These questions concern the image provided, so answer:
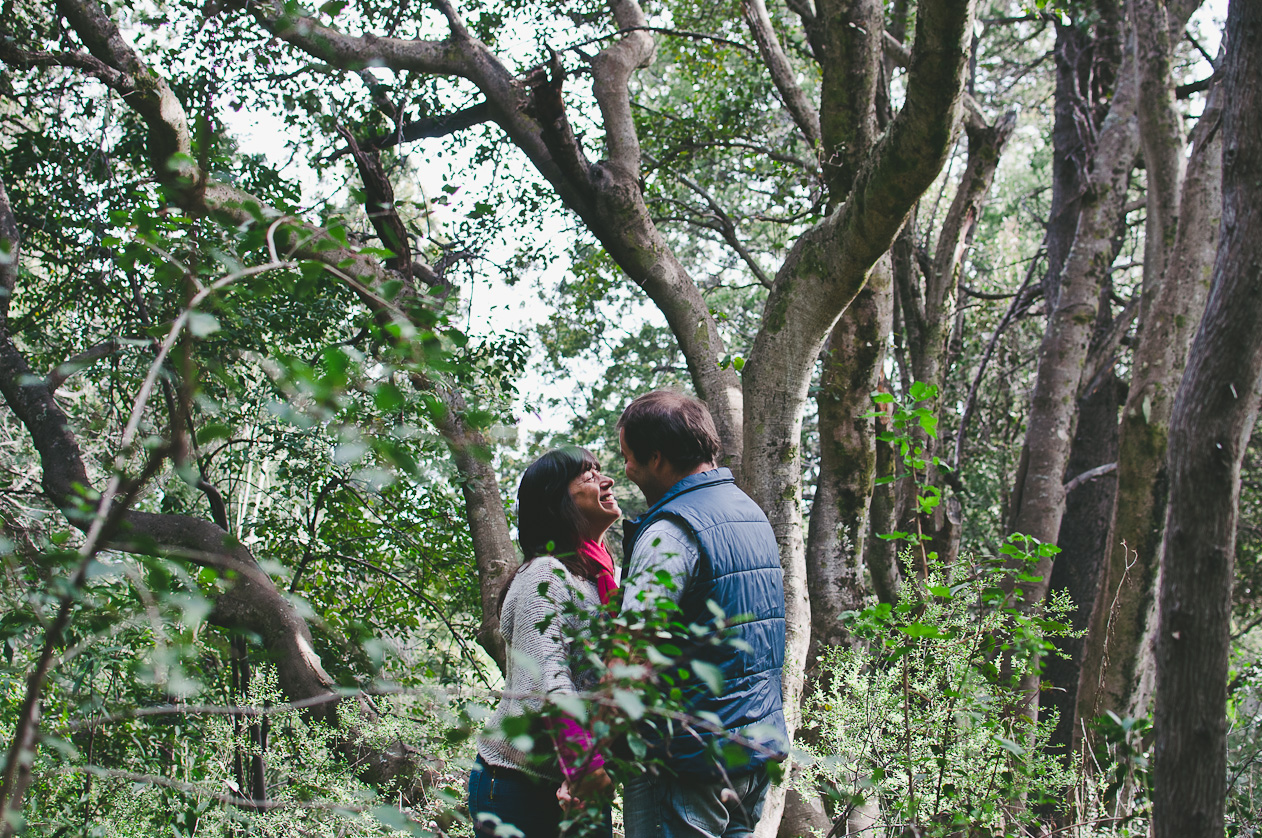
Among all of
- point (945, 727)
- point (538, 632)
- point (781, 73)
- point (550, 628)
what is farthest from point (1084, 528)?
point (538, 632)

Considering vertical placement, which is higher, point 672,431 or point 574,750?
point 672,431

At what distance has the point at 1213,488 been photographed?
2061 millimetres

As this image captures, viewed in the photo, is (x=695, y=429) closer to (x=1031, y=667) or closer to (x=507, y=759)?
(x=507, y=759)

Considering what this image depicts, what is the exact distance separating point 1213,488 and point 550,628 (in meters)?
1.69

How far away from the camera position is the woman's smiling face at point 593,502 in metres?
2.33

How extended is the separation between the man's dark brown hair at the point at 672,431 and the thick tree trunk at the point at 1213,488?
1212 millimetres

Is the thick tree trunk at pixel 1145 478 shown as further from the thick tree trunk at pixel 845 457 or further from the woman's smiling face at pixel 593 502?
the woman's smiling face at pixel 593 502

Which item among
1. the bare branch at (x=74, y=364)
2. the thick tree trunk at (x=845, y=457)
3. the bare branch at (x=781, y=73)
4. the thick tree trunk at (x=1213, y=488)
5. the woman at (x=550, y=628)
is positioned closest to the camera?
the bare branch at (x=74, y=364)

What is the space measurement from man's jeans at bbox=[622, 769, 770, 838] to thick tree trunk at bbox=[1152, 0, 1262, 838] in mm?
1052

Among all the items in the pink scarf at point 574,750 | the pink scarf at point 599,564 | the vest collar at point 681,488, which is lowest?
the pink scarf at point 574,750

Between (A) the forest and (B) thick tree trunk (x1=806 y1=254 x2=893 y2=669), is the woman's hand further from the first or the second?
(B) thick tree trunk (x1=806 y1=254 x2=893 y2=669)

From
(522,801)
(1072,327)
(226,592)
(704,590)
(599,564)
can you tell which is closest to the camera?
(704,590)

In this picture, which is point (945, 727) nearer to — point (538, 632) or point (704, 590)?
point (704, 590)

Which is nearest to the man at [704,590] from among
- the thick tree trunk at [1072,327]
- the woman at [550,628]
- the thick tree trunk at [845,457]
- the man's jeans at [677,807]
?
the man's jeans at [677,807]
